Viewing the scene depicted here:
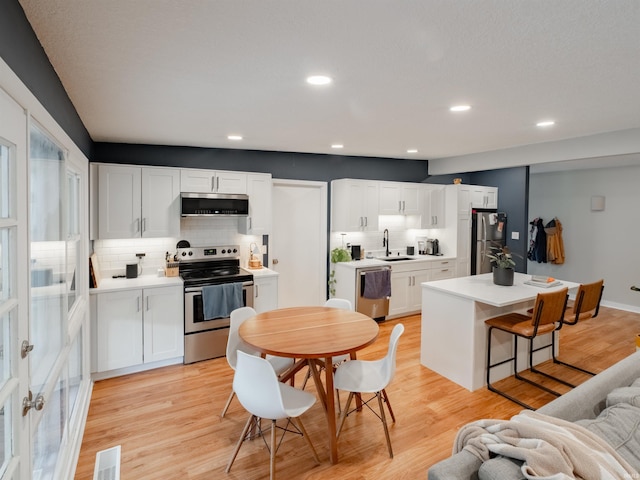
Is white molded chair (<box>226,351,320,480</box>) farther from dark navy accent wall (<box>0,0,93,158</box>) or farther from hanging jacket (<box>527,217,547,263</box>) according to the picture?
hanging jacket (<box>527,217,547,263</box>)

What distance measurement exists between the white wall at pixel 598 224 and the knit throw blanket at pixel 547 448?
6.22m

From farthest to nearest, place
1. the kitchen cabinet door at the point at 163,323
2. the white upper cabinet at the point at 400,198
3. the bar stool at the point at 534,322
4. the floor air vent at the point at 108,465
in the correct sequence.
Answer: the white upper cabinet at the point at 400,198, the kitchen cabinet door at the point at 163,323, the bar stool at the point at 534,322, the floor air vent at the point at 108,465

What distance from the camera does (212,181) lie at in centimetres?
418

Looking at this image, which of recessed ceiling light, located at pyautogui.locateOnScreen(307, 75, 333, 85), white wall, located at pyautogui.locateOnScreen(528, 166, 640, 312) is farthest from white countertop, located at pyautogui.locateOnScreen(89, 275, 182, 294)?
white wall, located at pyautogui.locateOnScreen(528, 166, 640, 312)

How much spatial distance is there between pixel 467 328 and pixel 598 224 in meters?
4.83

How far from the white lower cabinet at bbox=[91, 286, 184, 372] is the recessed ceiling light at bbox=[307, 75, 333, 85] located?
2607 millimetres

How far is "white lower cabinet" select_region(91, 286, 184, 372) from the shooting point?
3471 millimetres

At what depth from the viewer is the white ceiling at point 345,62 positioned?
1432 mm

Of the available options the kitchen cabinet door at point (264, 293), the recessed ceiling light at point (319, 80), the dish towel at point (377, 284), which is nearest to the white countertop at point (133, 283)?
the kitchen cabinet door at point (264, 293)

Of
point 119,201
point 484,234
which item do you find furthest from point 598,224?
point 119,201

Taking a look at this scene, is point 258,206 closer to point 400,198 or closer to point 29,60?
point 400,198

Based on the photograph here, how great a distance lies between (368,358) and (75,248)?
3.04 metres

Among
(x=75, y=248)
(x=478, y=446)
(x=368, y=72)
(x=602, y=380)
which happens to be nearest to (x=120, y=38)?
(x=368, y=72)

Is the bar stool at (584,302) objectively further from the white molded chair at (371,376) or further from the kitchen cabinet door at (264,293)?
the kitchen cabinet door at (264,293)
